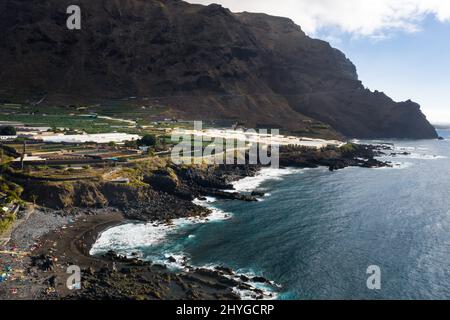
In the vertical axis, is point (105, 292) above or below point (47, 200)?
below

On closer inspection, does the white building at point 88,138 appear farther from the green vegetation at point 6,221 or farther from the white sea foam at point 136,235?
the white sea foam at point 136,235

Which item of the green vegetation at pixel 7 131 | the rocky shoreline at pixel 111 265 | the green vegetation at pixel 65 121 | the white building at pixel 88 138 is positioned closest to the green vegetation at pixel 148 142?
the white building at pixel 88 138

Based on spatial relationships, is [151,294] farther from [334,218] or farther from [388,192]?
[388,192]

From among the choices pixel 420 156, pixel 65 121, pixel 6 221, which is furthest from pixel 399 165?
pixel 6 221

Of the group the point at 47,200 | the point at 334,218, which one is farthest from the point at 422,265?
the point at 47,200

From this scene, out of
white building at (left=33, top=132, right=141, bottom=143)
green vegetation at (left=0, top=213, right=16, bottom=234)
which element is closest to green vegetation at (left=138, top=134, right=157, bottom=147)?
white building at (left=33, top=132, right=141, bottom=143)

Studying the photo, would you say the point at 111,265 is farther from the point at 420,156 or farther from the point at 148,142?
the point at 420,156

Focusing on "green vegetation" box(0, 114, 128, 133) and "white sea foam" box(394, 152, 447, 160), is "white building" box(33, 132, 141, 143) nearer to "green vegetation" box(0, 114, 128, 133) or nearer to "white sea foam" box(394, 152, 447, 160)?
"green vegetation" box(0, 114, 128, 133)
